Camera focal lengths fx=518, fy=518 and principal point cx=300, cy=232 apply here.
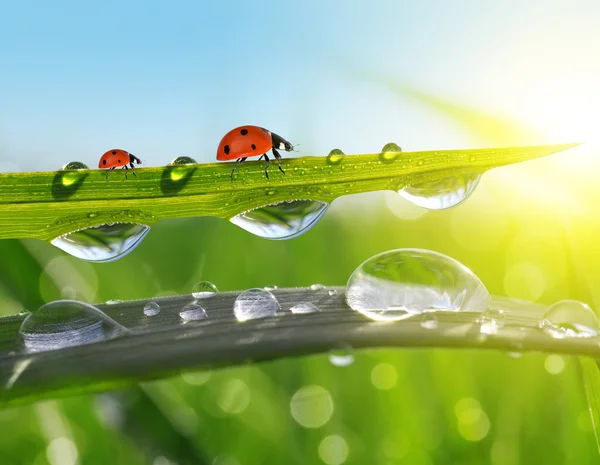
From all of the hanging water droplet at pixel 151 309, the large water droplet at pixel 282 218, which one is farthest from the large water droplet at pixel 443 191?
the hanging water droplet at pixel 151 309

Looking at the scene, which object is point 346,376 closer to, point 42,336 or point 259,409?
point 259,409

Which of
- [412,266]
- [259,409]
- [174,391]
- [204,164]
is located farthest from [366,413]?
[204,164]

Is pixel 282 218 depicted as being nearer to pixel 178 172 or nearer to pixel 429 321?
pixel 178 172

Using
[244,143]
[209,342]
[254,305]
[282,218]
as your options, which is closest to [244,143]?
[244,143]

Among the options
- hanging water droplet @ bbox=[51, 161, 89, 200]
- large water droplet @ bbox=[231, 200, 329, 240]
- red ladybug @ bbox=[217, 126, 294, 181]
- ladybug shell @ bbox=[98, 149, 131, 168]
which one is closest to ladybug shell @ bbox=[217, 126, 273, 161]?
red ladybug @ bbox=[217, 126, 294, 181]

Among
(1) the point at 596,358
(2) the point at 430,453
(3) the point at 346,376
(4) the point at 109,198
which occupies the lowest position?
(2) the point at 430,453

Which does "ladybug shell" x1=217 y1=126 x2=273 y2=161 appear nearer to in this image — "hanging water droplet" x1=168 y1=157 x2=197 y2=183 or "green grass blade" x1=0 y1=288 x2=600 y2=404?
"hanging water droplet" x1=168 y1=157 x2=197 y2=183
